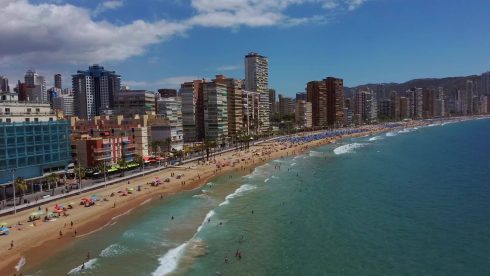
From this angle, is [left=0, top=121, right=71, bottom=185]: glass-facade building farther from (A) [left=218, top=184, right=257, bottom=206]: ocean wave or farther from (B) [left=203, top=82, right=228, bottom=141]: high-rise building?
(B) [left=203, top=82, right=228, bottom=141]: high-rise building

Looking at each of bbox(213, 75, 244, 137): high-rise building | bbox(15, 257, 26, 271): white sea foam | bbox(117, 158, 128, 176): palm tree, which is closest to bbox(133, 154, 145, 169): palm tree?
bbox(117, 158, 128, 176): palm tree

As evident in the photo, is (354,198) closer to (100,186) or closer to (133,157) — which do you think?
(100,186)

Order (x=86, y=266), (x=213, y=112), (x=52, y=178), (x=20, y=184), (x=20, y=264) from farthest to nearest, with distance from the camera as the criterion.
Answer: (x=213, y=112) < (x=52, y=178) < (x=20, y=184) < (x=20, y=264) < (x=86, y=266)

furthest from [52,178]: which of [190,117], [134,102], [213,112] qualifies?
[213,112]

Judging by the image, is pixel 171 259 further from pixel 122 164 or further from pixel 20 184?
pixel 122 164

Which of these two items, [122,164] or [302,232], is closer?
[302,232]

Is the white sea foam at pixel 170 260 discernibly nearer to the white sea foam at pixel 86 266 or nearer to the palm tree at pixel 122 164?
the white sea foam at pixel 86 266

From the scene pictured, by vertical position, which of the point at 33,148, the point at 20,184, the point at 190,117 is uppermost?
the point at 190,117

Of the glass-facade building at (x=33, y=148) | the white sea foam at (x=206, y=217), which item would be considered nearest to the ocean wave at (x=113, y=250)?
the white sea foam at (x=206, y=217)
